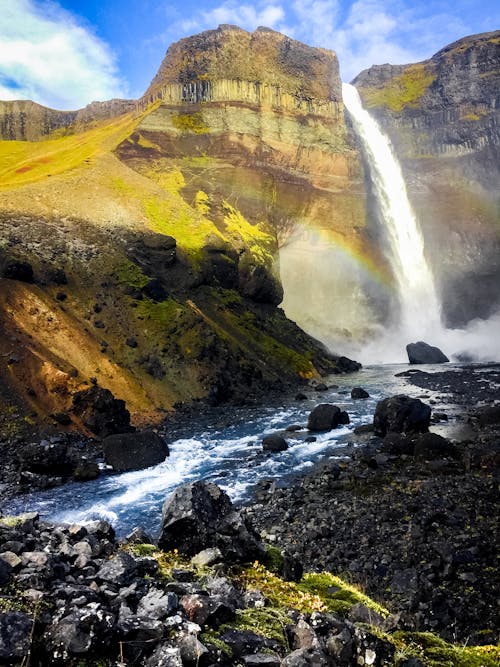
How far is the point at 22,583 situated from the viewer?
4.77 metres

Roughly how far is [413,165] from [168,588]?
5639 inches

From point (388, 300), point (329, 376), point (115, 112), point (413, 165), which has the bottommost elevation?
point (329, 376)

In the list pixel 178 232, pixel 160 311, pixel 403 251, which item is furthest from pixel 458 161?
pixel 160 311

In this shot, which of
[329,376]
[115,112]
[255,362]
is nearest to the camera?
[255,362]

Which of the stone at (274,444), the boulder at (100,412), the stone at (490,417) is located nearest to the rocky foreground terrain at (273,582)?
the stone at (274,444)

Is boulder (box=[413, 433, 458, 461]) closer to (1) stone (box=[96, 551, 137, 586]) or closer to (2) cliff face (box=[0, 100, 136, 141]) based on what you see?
(1) stone (box=[96, 551, 137, 586])

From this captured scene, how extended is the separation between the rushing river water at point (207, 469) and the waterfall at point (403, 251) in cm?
7303

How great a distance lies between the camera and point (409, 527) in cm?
1435

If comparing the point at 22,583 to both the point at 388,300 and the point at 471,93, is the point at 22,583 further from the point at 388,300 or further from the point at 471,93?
the point at 471,93

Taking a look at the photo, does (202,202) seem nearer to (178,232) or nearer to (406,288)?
(178,232)

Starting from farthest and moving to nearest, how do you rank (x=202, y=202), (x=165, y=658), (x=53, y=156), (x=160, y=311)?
(x=53, y=156), (x=202, y=202), (x=160, y=311), (x=165, y=658)

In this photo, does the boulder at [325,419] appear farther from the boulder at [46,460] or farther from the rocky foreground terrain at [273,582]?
the boulder at [46,460]

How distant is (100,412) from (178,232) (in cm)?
4327

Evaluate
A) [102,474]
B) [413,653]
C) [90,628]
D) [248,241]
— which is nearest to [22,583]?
[90,628]
